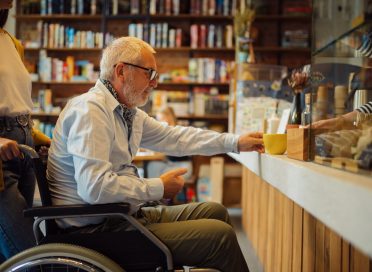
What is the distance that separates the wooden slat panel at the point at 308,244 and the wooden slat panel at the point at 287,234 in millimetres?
181

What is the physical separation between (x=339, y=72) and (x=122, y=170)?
0.80 metres

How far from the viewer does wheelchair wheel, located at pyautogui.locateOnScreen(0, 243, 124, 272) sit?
3.93 feet

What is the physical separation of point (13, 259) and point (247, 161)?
1.20 metres

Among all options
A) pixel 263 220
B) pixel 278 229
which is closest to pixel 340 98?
pixel 278 229

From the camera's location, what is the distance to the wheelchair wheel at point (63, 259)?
1199 millimetres

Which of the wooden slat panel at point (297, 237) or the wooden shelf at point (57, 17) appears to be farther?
the wooden shelf at point (57, 17)

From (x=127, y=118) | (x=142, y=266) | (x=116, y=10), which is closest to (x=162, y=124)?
(x=127, y=118)

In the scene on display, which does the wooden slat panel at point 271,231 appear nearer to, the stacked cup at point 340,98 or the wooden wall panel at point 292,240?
the wooden wall panel at point 292,240

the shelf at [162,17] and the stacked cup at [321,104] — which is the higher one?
the shelf at [162,17]

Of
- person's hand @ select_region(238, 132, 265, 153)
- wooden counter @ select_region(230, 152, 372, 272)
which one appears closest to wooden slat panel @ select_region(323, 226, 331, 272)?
wooden counter @ select_region(230, 152, 372, 272)

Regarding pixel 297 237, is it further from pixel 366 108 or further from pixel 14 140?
pixel 14 140

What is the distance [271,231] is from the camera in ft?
7.70

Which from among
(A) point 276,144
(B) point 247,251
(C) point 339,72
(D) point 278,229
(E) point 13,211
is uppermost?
(C) point 339,72

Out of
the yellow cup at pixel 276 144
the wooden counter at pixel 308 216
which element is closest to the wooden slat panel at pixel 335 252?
the wooden counter at pixel 308 216
